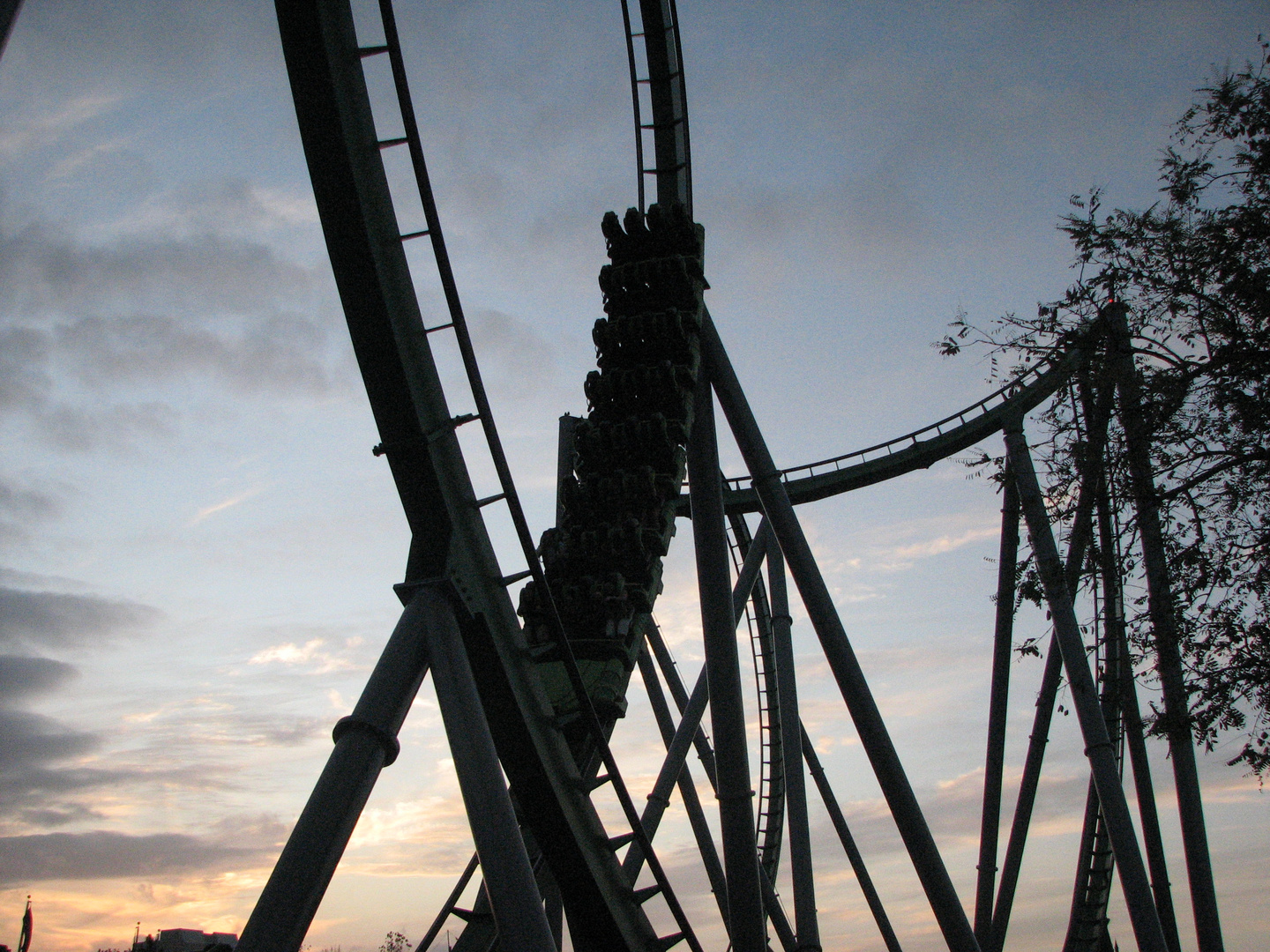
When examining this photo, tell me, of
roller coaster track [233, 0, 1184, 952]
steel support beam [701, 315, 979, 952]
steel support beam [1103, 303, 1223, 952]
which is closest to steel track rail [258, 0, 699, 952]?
roller coaster track [233, 0, 1184, 952]

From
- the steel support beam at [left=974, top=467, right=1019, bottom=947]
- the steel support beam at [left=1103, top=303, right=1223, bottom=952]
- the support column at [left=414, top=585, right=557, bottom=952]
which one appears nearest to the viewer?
the support column at [left=414, top=585, right=557, bottom=952]

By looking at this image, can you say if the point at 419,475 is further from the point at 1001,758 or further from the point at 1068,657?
the point at 1001,758

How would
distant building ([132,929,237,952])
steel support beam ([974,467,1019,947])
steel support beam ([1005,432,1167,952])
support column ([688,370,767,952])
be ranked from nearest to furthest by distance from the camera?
1. support column ([688,370,767,952])
2. steel support beam ([1005,432,1167,952])
3. steel support beam ([974,467,1019,947])
4. distant building ([132,929,237,952])

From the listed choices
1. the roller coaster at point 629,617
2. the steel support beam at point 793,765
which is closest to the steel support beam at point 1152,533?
the roller coaster at point 629,617

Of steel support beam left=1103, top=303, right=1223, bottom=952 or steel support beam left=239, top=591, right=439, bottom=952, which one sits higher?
steel support beam left=1103, top=303, right=1223, bottom=952

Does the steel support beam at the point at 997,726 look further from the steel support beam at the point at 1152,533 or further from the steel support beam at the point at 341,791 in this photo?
the steel support beam at the point at 341,791

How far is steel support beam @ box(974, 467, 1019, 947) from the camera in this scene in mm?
15164

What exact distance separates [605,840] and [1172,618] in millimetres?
4051

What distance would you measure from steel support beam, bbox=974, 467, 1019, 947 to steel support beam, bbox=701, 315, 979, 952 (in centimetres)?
588

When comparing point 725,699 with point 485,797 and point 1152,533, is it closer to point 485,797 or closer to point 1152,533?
point 1152,533

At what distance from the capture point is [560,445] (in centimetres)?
1441

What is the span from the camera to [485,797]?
5789 millimetres

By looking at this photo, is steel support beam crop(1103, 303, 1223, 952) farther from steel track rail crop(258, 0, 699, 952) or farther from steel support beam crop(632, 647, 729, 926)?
steel support beam crop(632, 647, 729, 926)

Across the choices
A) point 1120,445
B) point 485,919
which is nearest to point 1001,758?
point 1120,445
